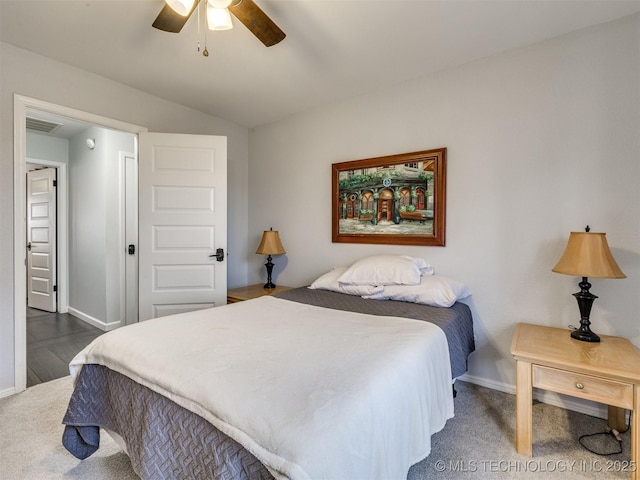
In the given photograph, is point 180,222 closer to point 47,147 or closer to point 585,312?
point 47,147

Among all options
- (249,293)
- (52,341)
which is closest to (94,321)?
(52,341)

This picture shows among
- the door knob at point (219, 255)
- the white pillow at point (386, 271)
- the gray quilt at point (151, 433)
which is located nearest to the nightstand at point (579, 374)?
the white pillow at point (386, 271)

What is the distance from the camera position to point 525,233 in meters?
2.17

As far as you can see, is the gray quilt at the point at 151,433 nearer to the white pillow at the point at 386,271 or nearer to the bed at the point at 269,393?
the bed at the point at 269,393

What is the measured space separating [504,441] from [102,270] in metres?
4.16

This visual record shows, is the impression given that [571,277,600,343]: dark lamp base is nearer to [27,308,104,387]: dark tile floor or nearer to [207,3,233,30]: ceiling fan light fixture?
[207,3,233,30]: ceiling fan light fixture

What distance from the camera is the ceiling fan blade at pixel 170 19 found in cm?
155

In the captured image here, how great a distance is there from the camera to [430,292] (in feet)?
7.00

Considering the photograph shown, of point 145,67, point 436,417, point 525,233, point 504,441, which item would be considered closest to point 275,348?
point 436,417

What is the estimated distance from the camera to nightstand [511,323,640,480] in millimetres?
1410

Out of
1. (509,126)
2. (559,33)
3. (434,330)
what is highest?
(559,33)

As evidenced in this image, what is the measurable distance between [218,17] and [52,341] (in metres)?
3.68

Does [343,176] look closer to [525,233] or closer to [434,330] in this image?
[525,233]

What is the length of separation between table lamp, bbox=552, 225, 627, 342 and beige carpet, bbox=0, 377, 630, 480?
22.8 inches
